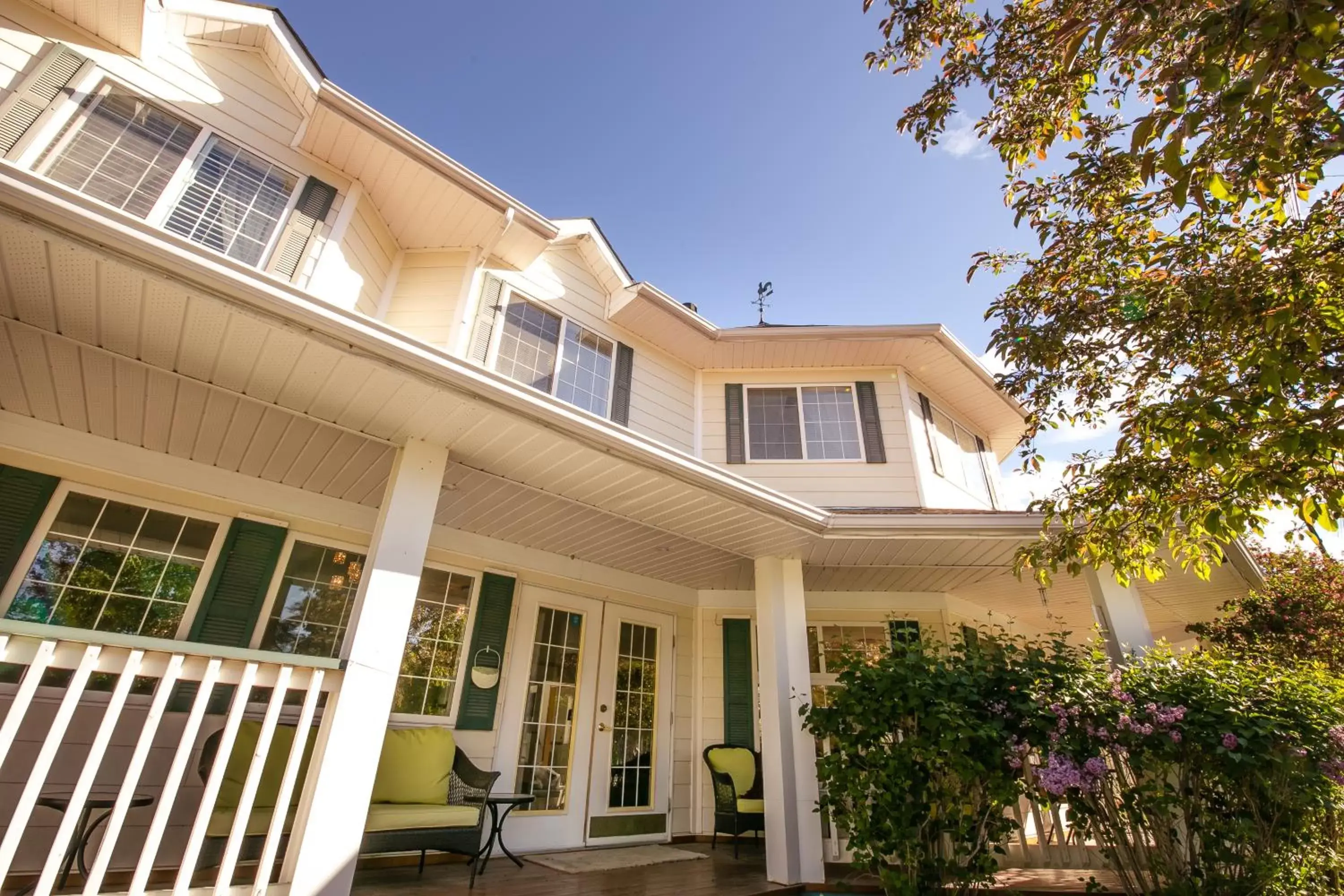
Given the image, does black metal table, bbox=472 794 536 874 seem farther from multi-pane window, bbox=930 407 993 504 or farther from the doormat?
multi-pane window, bbox=930 407 993 504

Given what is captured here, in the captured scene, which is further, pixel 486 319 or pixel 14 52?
pixel 486 319

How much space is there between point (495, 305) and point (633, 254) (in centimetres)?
195

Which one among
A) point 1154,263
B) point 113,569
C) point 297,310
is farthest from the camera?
point 113,569

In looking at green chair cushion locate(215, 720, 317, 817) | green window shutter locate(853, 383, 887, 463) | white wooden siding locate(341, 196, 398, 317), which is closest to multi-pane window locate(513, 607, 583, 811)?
green chair cushion locate(215, 720, 317, 817)

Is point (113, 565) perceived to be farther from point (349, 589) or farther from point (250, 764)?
point (250, 764)

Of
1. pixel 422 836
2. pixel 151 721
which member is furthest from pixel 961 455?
pixel 151 721

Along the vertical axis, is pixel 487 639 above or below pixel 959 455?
below

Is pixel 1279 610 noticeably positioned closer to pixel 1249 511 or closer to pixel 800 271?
pixel 1249 511

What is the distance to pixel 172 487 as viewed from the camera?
4.35 metres

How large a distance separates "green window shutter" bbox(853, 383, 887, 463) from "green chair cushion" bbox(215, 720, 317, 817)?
18.1ft

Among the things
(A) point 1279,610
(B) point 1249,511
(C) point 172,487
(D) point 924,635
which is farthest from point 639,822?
(A) point 1279,610

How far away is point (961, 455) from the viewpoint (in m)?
7.47

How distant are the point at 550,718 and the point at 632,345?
389 cm

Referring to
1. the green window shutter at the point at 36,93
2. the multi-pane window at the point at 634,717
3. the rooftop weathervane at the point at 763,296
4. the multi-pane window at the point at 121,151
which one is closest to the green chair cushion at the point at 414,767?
the multi-pane window at the point at 634,717
